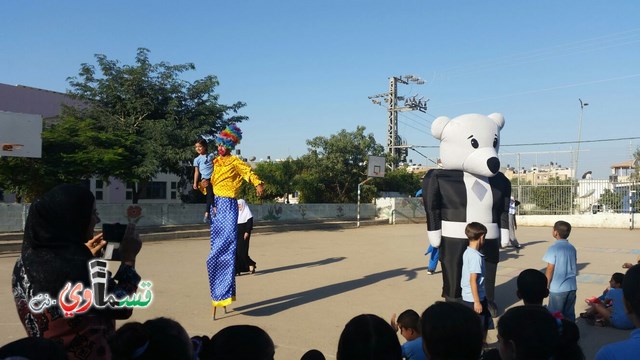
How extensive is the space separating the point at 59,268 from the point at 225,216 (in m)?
3.63

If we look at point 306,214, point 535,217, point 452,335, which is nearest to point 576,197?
point 535,217

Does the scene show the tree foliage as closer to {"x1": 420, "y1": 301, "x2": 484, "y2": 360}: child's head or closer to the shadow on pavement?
the shadow on pavement

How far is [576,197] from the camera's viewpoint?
25844 mm

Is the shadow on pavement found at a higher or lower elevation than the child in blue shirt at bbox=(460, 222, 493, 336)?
lower

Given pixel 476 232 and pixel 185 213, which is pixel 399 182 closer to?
pixel 185 213

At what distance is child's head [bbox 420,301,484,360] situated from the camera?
222cm

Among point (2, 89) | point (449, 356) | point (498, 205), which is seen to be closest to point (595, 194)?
point (498, 205)

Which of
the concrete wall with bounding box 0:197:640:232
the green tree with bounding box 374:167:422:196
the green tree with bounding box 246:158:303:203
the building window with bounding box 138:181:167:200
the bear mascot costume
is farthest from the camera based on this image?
the green tree with bounding box 374:167:422:196

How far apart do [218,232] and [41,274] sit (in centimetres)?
360

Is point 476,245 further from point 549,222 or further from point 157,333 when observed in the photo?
point 549,222

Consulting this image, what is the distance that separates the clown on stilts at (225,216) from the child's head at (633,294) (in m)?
3.87

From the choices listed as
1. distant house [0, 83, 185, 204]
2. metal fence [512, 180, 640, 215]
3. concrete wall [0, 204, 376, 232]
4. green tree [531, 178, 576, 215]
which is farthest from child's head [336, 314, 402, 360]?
green tree [531, 178, 576, 215]

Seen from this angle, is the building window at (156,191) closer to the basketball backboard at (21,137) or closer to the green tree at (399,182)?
the green tree at (399,182)

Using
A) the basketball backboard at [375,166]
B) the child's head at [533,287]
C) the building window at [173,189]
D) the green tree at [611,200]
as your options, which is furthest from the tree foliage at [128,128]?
the green tree at [611,200]
